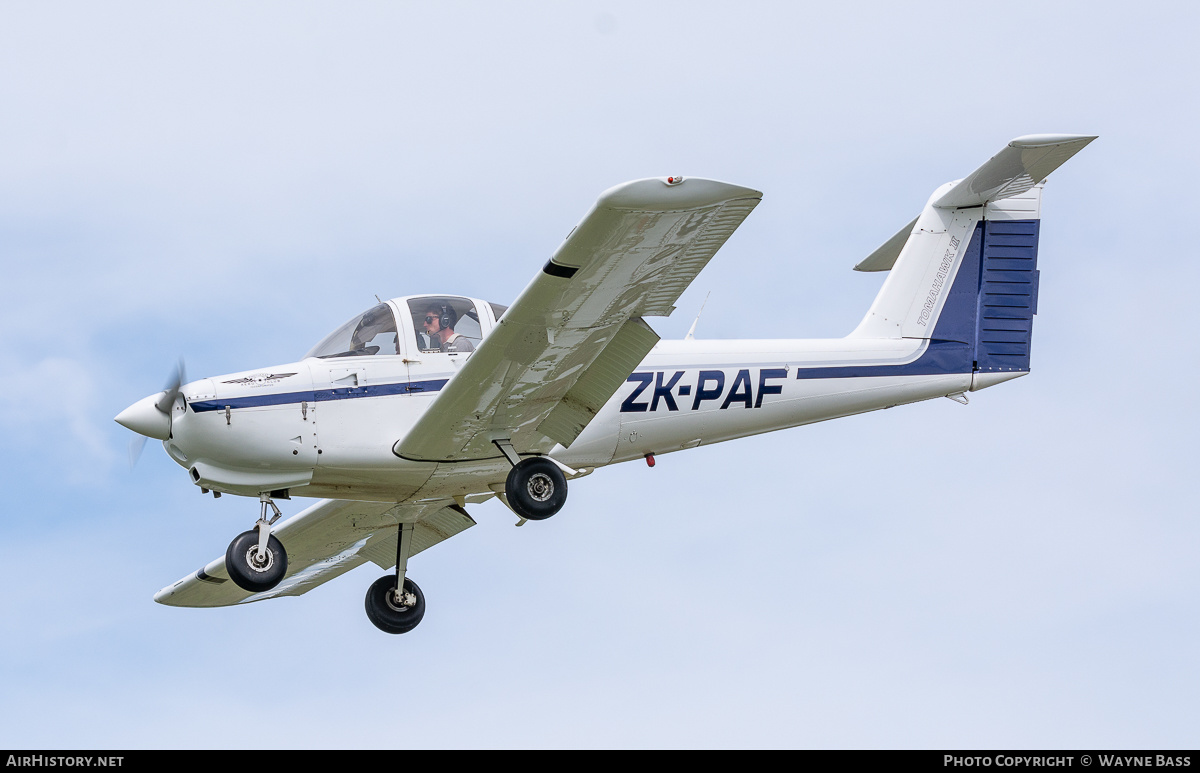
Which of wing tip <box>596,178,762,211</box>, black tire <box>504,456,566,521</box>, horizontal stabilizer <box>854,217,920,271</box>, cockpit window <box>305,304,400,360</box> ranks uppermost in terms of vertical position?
wing tip <box>596,178,762,211</box>

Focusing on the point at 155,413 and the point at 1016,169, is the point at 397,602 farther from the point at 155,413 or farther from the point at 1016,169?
the point at 1016,169

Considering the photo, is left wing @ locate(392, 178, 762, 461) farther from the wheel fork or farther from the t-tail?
the t-tail

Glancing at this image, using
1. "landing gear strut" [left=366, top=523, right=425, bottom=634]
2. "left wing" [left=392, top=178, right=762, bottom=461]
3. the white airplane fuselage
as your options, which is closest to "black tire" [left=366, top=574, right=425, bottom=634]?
"landing gear strut" [left=366, top=523, right=425, bottom=634]

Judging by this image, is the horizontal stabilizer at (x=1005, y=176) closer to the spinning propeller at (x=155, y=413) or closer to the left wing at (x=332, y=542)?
the left wing at (x=332, y=542)

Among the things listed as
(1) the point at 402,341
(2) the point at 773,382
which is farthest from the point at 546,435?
(2) the point at 773,382

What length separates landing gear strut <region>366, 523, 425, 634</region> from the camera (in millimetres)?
13562

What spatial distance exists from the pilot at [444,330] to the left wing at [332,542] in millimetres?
2056

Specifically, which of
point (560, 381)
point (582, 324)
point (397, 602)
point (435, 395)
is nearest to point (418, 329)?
point (435, 395)

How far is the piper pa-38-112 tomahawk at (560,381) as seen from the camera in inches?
402

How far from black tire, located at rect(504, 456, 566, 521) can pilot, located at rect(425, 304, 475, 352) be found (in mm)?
1198

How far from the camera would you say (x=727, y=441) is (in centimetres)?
1315

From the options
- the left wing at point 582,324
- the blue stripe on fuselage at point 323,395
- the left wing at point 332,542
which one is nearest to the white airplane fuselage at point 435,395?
the blue stripe on fuselage at point 323,395

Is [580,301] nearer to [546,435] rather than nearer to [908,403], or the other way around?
[546,435]
